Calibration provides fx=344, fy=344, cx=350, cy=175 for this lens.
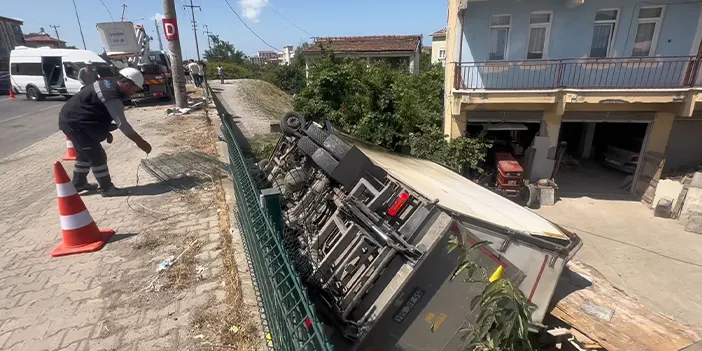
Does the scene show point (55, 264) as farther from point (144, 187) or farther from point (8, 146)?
point (8, 146)

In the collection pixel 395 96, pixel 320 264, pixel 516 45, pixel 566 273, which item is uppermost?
pixel 516 45

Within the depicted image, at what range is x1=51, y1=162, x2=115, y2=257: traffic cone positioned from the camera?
364 centimetres

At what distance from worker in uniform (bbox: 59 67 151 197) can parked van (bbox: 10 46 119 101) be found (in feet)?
43.3

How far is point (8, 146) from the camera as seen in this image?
898 cm

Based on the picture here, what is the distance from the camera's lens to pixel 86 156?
4.79 metres

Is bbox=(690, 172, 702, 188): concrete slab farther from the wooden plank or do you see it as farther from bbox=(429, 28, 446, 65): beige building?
bbox=(429, 28, 446, 65): beige building

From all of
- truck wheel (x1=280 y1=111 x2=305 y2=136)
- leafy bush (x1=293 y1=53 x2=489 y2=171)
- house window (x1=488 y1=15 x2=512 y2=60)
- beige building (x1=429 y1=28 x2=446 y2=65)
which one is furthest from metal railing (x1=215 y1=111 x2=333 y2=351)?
beige building (x1=429 y1=28 x2=446 y2=65)

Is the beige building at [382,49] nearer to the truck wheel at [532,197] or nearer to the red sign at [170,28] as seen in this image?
the red sign at [170,28]

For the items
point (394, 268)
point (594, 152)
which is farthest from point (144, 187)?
point (594, 152)

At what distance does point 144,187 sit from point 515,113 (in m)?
9.62

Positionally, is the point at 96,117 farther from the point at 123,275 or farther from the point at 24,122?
the point at 24,122

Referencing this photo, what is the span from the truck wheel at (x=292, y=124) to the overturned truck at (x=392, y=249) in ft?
1.24

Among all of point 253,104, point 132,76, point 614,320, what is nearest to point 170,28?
point 253,104

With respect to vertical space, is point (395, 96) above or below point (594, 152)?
above
